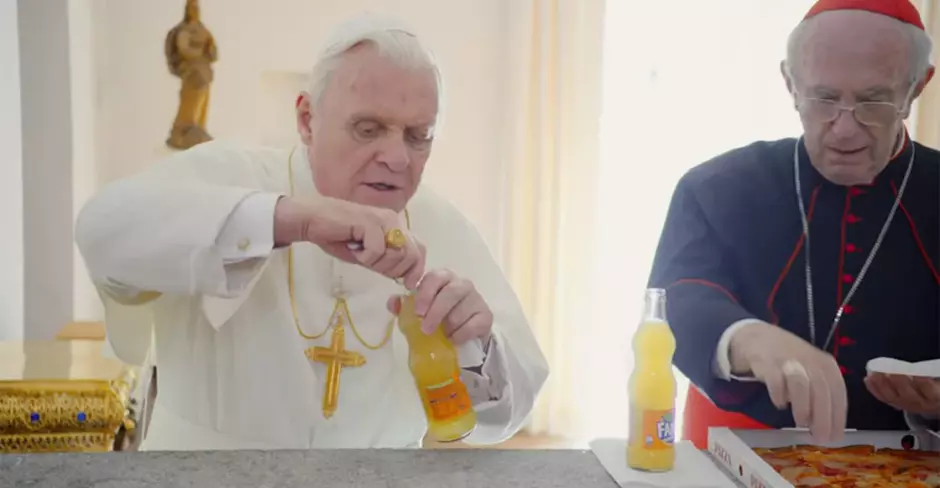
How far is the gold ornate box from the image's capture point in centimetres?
134

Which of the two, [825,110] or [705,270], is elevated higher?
[825,110]

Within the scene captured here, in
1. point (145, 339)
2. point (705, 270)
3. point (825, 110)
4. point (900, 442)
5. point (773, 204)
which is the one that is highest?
point (825, 110)

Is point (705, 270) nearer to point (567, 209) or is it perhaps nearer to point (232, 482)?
point (567, 209)

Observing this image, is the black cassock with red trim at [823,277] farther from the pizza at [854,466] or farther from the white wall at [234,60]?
the white wall at [234,60]

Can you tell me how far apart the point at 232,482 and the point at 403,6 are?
80 cm

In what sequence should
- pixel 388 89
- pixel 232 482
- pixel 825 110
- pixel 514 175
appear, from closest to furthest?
pixel 232 482
pixel 388 89
pixel 825 110
pixel 514 175

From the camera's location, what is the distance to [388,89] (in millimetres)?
1199

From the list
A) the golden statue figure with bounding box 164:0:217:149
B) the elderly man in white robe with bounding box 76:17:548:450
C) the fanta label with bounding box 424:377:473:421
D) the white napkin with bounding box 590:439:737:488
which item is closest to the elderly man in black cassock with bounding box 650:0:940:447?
the white napkin with bounding box 590:439:737:488

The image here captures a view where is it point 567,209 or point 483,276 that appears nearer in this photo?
point 483,276

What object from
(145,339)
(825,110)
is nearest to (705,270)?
(825,110)

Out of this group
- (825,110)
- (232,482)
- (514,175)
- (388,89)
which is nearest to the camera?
(232,482)

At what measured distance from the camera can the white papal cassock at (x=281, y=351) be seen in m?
1.23

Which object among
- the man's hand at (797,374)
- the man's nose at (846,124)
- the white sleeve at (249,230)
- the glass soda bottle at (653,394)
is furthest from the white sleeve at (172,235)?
the man's nose at (846,124)

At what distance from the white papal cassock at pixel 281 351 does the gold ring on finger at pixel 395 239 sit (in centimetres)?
16
